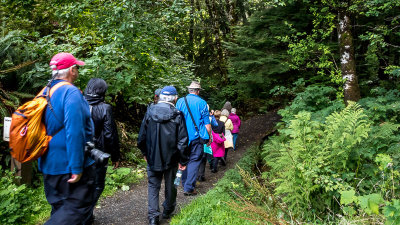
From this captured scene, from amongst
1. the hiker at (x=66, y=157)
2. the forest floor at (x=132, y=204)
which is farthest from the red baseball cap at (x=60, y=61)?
the forest floor at (x=132, y=204)

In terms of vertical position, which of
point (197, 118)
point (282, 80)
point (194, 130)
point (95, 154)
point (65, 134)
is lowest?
point (282, 80)

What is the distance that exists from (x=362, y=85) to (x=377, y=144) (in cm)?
723

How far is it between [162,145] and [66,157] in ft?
6.13

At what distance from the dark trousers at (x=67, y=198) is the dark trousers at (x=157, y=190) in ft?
5.50

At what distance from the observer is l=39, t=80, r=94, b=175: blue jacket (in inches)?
115

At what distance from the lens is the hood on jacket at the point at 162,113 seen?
4672 mm

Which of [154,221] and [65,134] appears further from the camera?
[154,221]

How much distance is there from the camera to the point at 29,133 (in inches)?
111

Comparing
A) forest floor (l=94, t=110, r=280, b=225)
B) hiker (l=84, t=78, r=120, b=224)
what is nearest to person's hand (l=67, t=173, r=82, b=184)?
hiker (l=84, t=78, r=120, b=224)

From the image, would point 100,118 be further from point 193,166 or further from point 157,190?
point 193,166

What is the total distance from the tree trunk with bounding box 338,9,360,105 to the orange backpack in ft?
28.7

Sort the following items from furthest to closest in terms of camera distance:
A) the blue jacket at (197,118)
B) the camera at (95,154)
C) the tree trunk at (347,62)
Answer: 1. the tree trunk at (347,62)
2. the blue jacket at (197,118)
3. the camera at (95,154)

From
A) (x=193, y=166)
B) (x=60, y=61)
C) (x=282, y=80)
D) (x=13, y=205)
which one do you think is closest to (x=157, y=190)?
(x=193, y=166)

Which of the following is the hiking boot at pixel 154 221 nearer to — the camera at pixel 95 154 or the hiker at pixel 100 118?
the hiker at pixel 100 118
